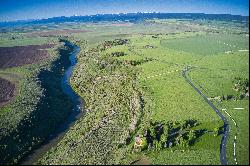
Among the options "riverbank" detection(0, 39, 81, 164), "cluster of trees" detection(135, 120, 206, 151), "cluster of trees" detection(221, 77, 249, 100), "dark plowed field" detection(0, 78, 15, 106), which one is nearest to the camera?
"cluster of trees" detection(135, 120, 206, 151)

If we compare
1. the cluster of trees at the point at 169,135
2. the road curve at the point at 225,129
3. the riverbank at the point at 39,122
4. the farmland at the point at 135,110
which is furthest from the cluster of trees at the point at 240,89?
the riverbank at the point at 39,122

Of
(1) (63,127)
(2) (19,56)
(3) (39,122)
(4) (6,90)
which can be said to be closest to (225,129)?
(1) (63,127)

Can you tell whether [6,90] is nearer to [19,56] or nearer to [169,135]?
[169,135]

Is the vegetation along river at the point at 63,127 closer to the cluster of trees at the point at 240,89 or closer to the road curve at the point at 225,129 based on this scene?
the road curve at the point at 225,129

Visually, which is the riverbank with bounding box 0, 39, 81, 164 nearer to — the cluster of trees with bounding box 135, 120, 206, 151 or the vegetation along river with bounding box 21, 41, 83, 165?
the vegetation along river with bounding box 21, 41, 83, 165

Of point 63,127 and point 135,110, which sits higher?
point 135,110

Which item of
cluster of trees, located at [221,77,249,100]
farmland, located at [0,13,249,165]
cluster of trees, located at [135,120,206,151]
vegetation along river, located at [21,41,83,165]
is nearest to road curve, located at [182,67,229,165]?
farmland, located at [0,13,249,165]
